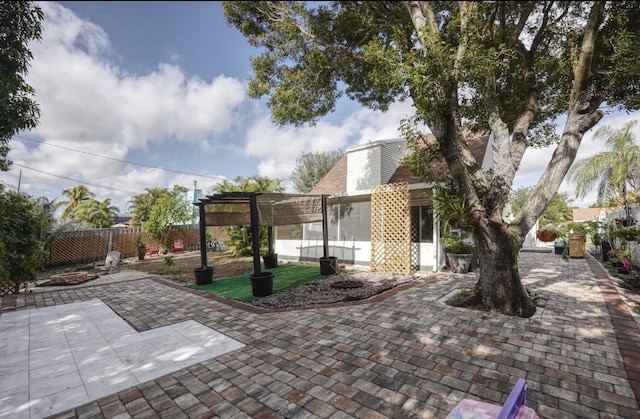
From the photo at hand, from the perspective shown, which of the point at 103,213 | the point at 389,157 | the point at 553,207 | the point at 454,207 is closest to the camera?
the point at 454,207

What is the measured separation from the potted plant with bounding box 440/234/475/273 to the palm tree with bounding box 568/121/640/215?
7.81 m

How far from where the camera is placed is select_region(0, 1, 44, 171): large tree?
15.8 ft

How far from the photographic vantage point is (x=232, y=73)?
25.9ft

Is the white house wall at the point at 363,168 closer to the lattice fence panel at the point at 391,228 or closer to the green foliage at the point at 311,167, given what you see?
the lattice fence panel at the point at 391,228

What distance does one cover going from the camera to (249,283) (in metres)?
8.08

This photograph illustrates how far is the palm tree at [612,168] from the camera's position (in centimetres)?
1232

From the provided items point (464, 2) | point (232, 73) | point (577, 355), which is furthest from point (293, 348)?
point (232, 73)

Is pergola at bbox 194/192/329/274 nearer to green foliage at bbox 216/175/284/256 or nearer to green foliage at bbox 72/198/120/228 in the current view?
green foliage at bbox 216/175/284/256

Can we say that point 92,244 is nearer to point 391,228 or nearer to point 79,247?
point 79,247

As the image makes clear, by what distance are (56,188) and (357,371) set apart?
35.0m

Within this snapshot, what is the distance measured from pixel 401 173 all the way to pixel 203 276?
324 inches

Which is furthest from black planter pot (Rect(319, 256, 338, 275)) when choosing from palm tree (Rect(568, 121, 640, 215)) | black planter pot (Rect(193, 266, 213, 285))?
palm tree (Rect(568, 121, 640, 215))

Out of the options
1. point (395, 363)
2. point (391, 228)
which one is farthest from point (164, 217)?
point (395, 363)

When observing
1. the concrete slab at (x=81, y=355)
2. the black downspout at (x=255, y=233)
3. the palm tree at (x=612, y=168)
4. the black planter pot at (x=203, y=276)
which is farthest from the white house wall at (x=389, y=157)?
the palm tree at (x=612, y=168)
